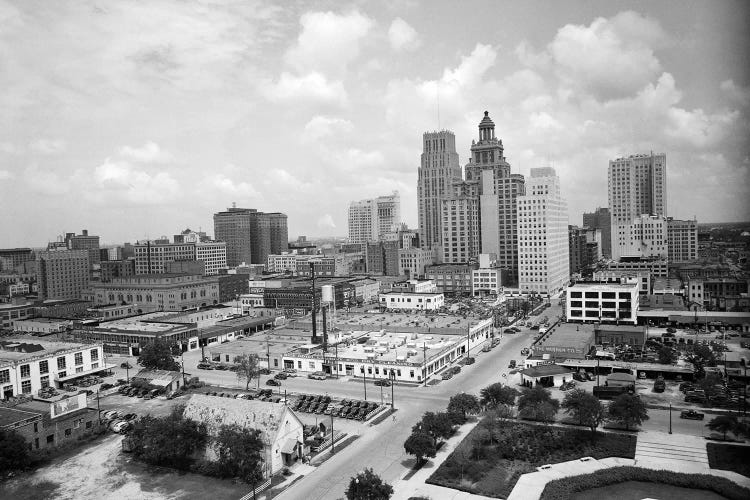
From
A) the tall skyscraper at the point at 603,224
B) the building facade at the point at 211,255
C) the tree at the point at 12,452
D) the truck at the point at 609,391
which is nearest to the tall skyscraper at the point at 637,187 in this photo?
the tall skyscraper at the point at 603,224

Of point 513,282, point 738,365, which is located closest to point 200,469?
point 738,365

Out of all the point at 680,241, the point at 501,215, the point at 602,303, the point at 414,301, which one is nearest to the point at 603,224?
the point at 680,241

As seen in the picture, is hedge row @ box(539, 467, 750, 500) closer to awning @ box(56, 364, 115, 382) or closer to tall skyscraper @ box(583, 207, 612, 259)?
awning @ box(56, 364, 115, 382)

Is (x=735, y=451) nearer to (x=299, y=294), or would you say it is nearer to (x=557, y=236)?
(x=299, y=294)

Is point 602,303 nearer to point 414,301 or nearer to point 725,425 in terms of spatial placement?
point 414,301

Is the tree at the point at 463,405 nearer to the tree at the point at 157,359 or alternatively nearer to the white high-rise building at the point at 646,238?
the tree at the point at 157,359

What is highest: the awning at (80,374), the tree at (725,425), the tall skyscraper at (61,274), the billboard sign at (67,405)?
the tall skyscraper at (61,274)
